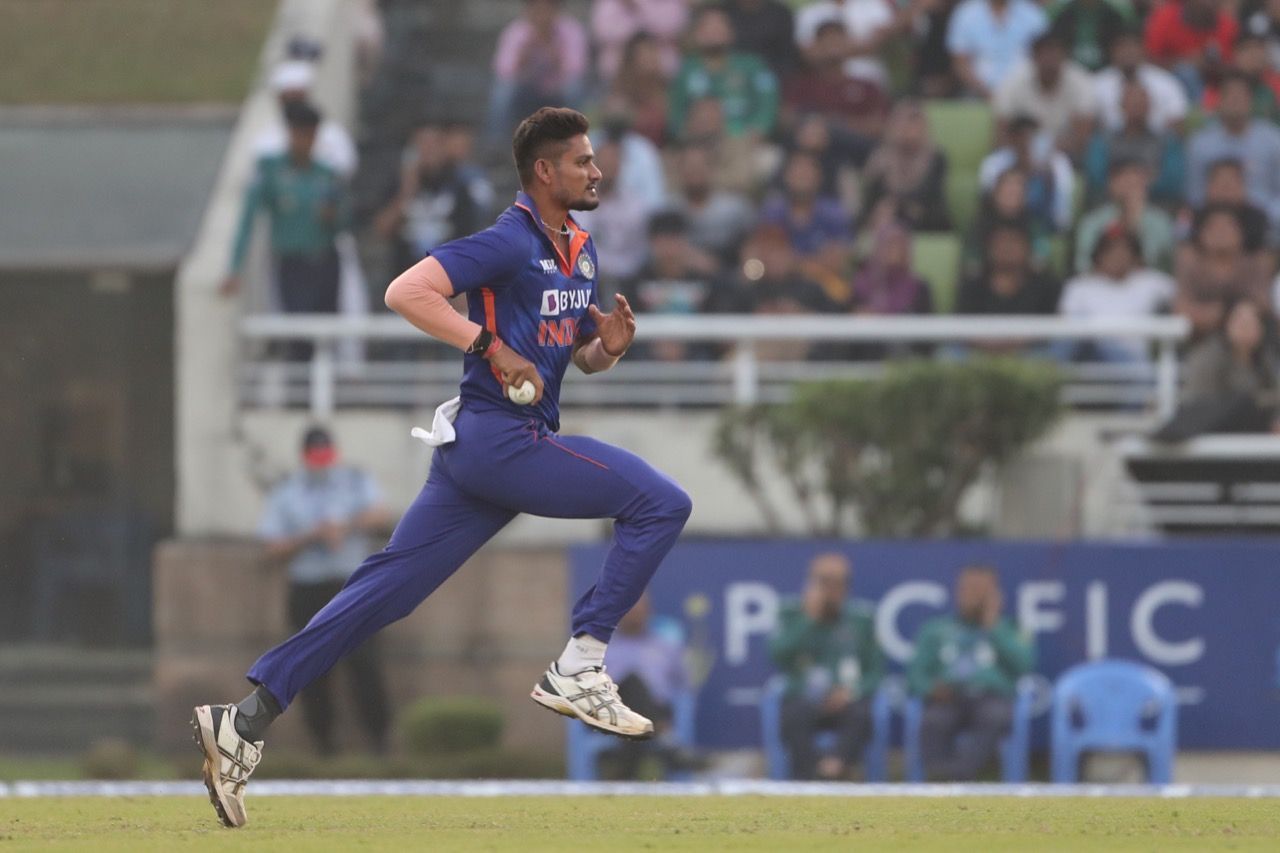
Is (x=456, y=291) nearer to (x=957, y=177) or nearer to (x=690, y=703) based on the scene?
(x=690, y=703)

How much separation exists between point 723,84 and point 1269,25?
4332 mm

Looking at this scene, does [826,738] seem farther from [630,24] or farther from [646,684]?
[630,24]

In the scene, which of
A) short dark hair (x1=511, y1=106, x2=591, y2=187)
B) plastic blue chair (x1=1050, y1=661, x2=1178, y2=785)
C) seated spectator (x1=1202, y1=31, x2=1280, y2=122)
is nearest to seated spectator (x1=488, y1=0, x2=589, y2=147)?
seated spectator (x1=1202, y1=31, x2=1280, y2=122)

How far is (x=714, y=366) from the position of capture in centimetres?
1683

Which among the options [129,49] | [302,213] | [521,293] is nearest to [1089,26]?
[302,213]

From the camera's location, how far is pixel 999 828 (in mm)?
8898

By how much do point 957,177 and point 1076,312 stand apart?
2.00 meters

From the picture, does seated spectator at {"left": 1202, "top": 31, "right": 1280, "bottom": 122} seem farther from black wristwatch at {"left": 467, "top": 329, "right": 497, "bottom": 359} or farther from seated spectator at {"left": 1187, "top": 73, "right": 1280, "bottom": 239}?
black wristwatch at {"left": 467, "top": 329, "right": 497, "bottom": 359}

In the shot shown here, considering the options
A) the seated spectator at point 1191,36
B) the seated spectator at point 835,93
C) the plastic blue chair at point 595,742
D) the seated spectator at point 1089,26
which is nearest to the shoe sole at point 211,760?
the plastic blue chair at point 595,742

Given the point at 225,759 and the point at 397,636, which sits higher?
the point at 225,759

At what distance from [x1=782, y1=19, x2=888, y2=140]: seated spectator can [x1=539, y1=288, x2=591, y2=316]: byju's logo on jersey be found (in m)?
9.71

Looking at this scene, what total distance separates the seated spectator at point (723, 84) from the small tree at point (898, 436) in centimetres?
316

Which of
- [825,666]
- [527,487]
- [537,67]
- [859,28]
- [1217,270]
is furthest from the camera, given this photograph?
[859,28]

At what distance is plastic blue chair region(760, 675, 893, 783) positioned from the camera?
14.7 metres
